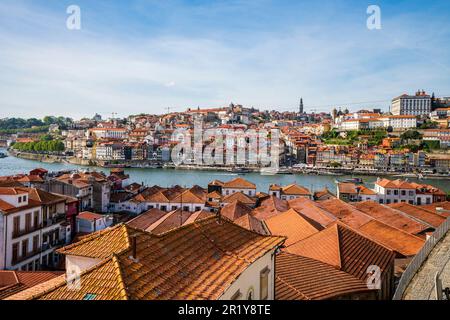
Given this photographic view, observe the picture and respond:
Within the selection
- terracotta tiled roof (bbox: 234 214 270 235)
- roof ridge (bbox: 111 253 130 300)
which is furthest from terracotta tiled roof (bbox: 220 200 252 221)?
roof ridge (bbox: 111 253 130 300)

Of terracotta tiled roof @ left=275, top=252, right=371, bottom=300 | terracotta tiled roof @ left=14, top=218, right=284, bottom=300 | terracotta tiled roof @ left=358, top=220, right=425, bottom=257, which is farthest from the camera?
terracotta tiled roof @ left=358, top=220, right=425, bottom=257

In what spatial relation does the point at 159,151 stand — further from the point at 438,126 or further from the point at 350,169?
the point at 438,126

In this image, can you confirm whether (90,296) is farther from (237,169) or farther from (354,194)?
(237,169)

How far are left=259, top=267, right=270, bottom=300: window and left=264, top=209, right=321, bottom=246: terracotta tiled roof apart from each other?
434cm

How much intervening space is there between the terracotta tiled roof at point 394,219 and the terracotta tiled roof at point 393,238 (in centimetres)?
83

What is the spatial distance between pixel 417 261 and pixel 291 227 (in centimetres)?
358

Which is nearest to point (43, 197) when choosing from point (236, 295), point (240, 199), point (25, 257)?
point (25, 257)

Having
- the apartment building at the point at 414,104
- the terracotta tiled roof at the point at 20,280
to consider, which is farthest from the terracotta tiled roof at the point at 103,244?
the apartment building at the point at 414,104

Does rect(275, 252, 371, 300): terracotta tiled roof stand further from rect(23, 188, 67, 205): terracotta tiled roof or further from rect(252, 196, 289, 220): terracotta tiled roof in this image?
rect(252, 196, 289, 220): terracotta tiled roof

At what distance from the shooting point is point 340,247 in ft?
19.3

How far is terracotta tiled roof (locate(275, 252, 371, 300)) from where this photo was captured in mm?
4114

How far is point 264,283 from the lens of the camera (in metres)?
3.12
